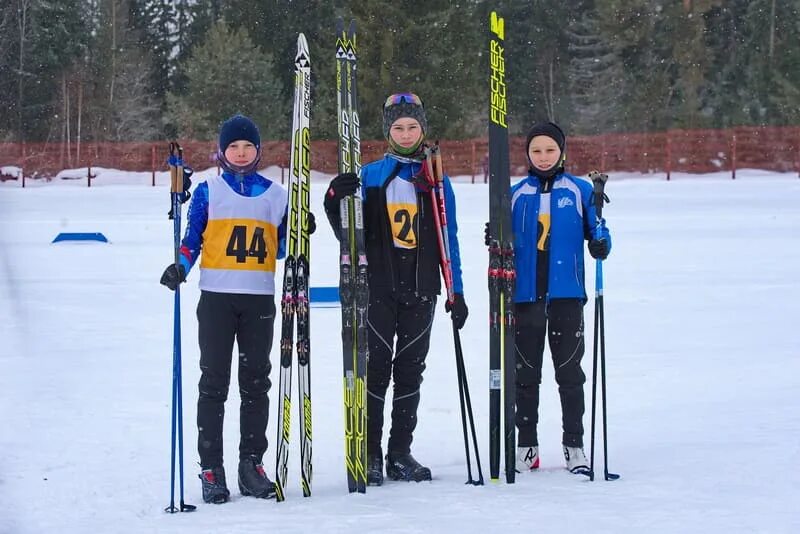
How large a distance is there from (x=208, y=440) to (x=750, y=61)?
4847 centimetres

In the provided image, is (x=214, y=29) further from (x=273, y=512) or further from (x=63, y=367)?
(x=273, y=512)

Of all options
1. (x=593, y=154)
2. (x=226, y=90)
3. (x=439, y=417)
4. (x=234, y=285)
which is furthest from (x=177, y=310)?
(x=226, y=90)

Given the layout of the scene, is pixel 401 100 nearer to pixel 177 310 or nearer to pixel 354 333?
pixel 354 333

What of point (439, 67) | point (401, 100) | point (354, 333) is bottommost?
point (354, 333)

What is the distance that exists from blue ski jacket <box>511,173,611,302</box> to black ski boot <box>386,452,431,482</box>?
778 millimetres

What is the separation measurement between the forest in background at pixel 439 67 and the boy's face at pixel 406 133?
36.9m

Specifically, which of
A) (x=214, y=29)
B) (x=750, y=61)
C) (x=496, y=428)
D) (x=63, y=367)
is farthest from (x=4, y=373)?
(x=750, y=61)

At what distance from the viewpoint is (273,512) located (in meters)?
3.84

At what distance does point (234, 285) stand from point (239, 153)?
51cm

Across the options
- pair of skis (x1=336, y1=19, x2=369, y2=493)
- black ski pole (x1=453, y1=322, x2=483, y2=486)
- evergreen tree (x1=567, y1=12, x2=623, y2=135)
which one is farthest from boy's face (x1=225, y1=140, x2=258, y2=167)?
evergreen tree (x1=567, y1=12, x2=623, y2=135)

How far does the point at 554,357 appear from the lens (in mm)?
4492

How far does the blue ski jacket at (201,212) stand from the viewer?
4.12 m

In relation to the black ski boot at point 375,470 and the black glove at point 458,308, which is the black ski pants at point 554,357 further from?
the black ski boot at point 375,470

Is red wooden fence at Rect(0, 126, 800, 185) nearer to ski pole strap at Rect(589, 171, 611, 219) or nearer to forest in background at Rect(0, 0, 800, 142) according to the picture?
forest in background at Rect(0, 0, 800, 142)
